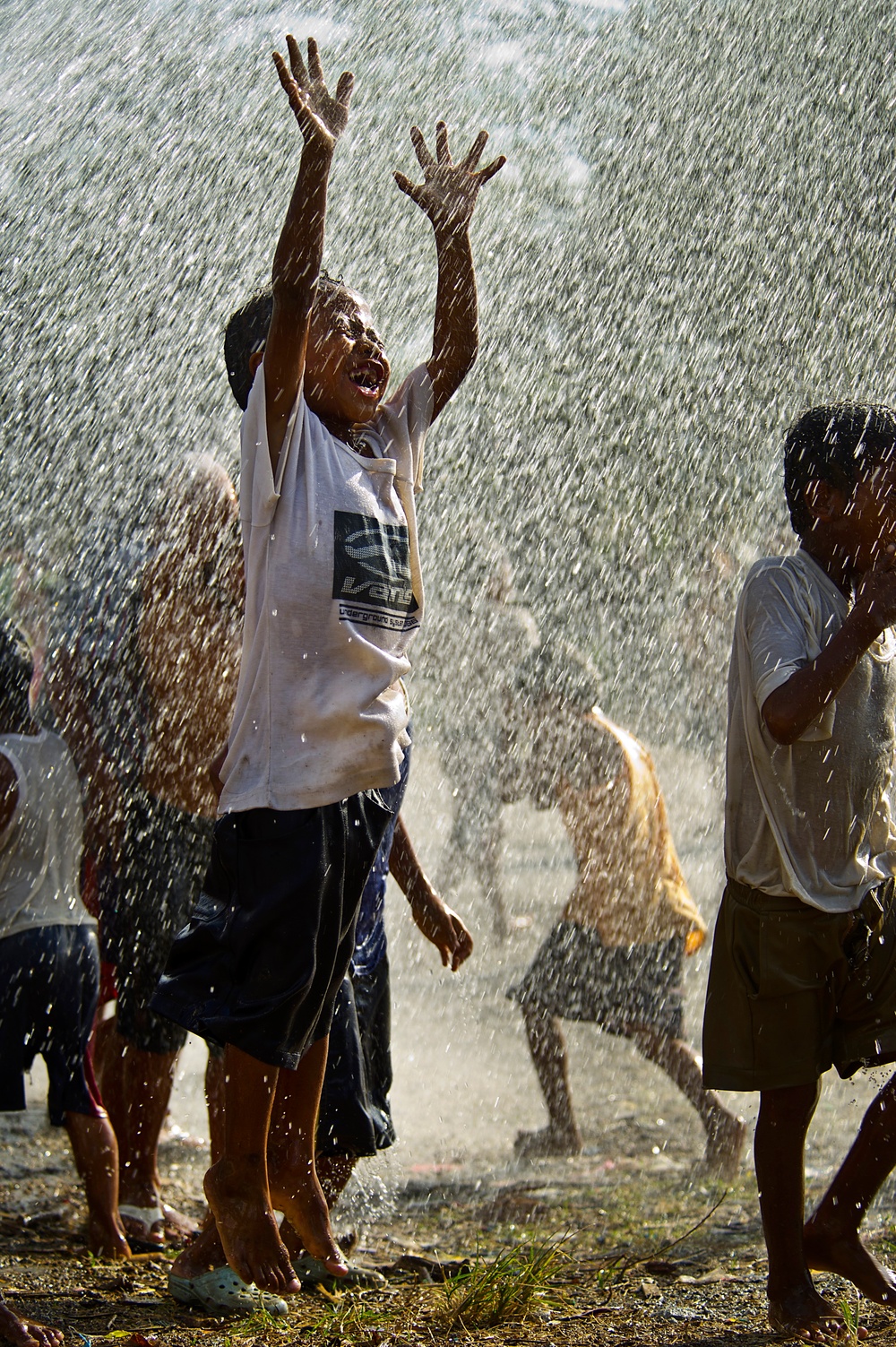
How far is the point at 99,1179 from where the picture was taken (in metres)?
3.01

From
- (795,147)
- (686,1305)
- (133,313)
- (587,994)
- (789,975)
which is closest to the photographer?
(789,975)

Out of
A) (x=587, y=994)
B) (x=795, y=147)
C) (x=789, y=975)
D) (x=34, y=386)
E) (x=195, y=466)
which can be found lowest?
(x=587, y=994)

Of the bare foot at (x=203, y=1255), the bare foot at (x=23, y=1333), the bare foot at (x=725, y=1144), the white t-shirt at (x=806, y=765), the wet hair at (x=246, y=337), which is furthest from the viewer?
the bare foot at (x=725, y=1144)

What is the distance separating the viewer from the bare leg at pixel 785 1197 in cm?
236

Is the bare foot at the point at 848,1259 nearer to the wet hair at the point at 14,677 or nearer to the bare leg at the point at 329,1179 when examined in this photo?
the bare leg at the point at 329,1179

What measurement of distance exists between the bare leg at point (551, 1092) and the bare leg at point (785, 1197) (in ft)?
6.16

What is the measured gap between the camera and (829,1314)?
2.33 meters

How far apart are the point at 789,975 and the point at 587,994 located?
2.02 metres

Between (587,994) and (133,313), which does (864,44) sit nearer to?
(133,313)

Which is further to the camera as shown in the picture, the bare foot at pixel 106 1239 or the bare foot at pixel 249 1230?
the bare foot at pixel 106 1239

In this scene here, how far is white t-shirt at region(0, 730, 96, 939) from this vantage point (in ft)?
10.3

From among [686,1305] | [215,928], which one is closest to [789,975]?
[686,1305]

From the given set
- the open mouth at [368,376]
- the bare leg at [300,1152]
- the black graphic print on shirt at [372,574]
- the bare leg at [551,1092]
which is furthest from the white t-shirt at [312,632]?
the bare leg at [551,1092]

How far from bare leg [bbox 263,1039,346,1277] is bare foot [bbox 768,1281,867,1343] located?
2.72ft
